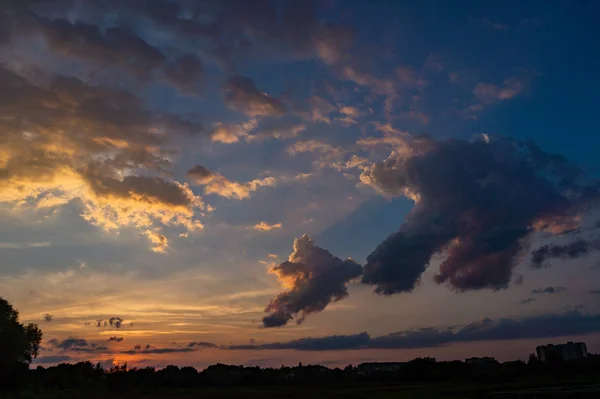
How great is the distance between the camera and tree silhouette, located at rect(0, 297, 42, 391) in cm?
9600

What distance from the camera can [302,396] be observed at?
109438 millimetres

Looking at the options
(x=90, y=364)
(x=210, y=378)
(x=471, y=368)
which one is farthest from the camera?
(x=471, y=368)

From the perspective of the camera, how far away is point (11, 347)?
9806 centimetres

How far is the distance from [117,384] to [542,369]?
154 meters

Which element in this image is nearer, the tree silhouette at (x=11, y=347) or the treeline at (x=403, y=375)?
the tree silhouette at (x=11, y=347)

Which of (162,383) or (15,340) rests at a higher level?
(15,340)

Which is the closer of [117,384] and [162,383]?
[117,384]

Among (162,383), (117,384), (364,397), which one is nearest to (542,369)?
(364,397)

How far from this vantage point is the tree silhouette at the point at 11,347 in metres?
96.0

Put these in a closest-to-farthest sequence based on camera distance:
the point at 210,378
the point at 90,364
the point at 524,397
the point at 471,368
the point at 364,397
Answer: the point at 524,397
the point at 364,397
the point at 90,364
the point at 210,378
the point at 471,368

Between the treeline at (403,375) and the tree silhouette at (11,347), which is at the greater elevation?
the tree silhouette at (11,347)

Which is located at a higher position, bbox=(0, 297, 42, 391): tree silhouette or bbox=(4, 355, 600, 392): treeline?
bbox=(0, 297, 42, 391): tree silhouette

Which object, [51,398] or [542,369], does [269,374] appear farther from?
[51,398]

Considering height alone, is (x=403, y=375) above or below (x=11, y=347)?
below
